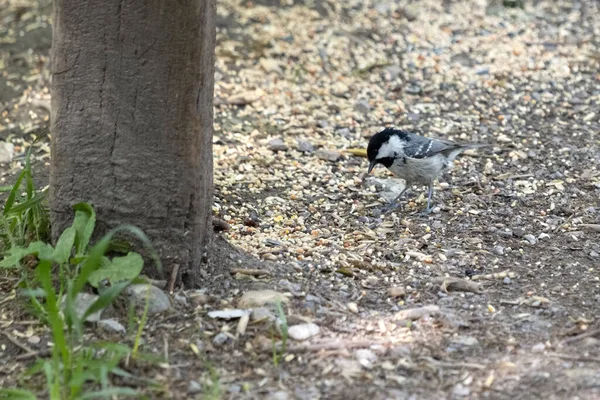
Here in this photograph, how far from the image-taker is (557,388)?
3.55 m

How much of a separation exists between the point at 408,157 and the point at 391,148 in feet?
0.42

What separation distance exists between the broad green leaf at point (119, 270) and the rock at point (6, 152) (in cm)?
264

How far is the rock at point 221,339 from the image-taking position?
3951 mm

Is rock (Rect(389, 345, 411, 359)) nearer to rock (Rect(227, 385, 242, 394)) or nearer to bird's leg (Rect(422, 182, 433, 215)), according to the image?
rock (Rect(227, 385, 242, 394))

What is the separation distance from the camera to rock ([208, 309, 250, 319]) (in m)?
4.11

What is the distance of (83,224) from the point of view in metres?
4.21

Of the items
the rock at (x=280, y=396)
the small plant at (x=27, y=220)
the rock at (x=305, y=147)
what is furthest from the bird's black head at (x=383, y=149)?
the rock at (x=280, y=396)

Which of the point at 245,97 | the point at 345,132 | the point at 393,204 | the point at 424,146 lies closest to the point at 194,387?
the point at 393,204

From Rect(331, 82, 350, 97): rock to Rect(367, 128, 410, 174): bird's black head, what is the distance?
1546 millimetres

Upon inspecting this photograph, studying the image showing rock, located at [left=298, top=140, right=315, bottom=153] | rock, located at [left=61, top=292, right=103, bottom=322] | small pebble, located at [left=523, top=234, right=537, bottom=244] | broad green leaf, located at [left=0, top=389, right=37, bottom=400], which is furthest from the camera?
rock, located at [left=298, top=140, right=315, bottom=153]

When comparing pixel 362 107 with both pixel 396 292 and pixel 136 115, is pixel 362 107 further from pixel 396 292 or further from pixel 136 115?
pixel 136 115

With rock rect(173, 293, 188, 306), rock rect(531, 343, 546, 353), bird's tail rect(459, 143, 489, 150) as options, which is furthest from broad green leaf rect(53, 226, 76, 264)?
bird's tail rect(459, 143, 489, 150)

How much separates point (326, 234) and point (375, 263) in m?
0.57

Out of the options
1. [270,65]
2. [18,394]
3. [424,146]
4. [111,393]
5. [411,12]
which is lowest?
[18,394]
